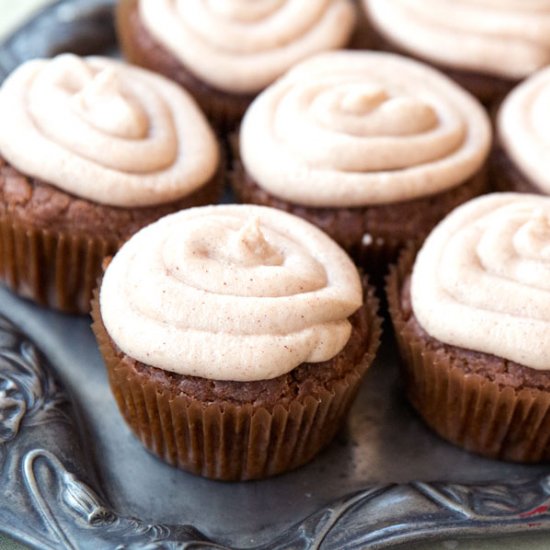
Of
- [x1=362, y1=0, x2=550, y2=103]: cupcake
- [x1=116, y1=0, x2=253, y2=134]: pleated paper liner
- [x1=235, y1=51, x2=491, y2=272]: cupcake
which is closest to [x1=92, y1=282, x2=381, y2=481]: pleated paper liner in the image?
[x1=235, y1=51, x2=491, y2=272]: cupcake

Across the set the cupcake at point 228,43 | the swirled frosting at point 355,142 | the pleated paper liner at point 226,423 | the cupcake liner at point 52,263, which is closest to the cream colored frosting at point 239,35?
the cupcake at point 228,43

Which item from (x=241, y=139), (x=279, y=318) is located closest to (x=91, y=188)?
(x=241, y=139)

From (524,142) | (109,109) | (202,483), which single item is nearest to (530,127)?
(524,142)

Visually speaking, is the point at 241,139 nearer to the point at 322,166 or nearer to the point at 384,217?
the point at 322,166

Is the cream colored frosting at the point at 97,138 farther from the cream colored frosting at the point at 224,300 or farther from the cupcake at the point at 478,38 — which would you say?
the cupcake at the point at 478,38

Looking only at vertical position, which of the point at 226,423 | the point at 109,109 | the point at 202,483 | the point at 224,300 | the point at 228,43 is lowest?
the point at 202,483

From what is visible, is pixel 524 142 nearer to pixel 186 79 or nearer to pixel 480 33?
pixel 480 33

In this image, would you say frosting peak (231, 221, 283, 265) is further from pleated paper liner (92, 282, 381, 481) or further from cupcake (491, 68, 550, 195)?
cupcake (491, 68, 550, 195)

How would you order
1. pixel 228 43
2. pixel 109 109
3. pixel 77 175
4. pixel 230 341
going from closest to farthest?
pixel 230 341 → pixel 77 175 → pixel 109 109 → pixel 228 43
